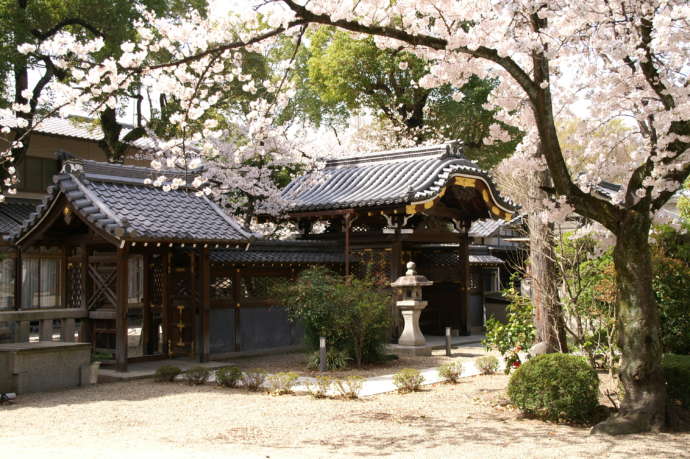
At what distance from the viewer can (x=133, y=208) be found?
12594 mm

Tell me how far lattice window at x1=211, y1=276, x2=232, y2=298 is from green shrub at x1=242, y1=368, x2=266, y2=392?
158 inches

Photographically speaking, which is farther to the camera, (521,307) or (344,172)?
(344,172)

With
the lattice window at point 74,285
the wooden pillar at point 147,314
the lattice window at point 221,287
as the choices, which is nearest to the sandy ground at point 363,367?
the lattice window at point 221,287

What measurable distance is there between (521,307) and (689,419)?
357 centimetres

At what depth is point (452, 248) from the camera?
757 inches

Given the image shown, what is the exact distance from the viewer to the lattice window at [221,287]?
14.5m

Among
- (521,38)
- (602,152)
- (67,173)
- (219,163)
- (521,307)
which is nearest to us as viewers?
(521,38)

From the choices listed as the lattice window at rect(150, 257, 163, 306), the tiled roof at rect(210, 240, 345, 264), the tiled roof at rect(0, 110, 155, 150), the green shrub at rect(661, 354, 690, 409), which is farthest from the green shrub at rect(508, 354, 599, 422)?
the tiled roof at rect(0, 110, 155, 150)

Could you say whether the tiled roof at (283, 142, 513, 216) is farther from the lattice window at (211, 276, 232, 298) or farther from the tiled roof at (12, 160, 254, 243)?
the tiled roof at (12, 160, 254, 243)

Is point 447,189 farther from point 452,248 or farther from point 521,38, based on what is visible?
point 521,38

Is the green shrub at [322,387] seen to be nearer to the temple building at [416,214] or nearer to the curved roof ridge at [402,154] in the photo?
the temple building at [416,214]

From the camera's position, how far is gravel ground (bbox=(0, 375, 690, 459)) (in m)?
6.69

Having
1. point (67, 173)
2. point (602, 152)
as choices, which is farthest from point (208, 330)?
point (602, 152)

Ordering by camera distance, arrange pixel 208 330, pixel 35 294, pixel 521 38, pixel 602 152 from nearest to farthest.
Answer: pixel 521 38, pixel 602 152, pixel 208 330, pixel 35 294
